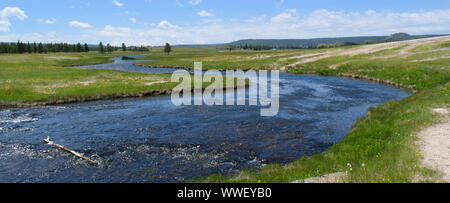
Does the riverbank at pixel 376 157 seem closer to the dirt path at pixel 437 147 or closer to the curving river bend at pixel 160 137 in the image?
the dirt path at pixel 437 147

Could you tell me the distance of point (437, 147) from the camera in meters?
12.7

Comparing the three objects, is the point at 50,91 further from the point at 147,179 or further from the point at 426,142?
the point at 426,142

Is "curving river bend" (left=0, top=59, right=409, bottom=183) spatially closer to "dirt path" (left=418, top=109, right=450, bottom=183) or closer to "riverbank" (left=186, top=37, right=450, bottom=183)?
"riverbank" (left=186, top=37, right=450, bottom=183)

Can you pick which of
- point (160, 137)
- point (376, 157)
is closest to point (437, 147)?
point (376, 157)

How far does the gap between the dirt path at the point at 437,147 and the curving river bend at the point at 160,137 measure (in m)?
5.33

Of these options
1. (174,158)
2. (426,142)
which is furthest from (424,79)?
(174,158)

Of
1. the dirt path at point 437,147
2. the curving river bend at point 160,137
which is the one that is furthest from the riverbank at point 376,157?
the curving river bend at point 160,137

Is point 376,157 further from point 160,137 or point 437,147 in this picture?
point 160,137

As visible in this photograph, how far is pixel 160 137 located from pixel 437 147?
16.1 meters

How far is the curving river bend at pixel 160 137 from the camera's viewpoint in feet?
47.6

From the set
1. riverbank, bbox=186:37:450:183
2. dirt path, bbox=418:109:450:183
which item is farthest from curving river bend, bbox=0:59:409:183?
dirt path, bbox=418:109:450:183

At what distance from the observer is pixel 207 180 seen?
12.3 metres
